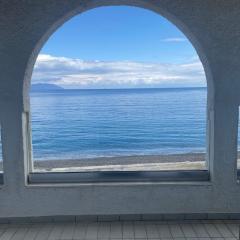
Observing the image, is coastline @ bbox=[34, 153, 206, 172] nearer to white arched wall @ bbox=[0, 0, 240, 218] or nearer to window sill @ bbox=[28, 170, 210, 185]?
window sill @ bbox=[28, 170, 210, 185]

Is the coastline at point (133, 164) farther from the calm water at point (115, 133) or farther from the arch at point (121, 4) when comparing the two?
the arch at point (121, 4)

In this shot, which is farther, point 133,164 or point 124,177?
point 133,164

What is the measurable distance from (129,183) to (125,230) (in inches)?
21.4

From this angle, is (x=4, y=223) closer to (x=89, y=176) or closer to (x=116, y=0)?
(x=89, y=176)

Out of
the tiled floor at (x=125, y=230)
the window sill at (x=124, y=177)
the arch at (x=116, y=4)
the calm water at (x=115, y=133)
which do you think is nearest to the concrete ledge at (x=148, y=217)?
the tiled floor at (x=125, y=230)

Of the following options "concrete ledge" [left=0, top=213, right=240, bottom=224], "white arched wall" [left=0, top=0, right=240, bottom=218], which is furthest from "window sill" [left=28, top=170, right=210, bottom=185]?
"concrete ledge" [left=0, top=213, right=240, bottom=224]

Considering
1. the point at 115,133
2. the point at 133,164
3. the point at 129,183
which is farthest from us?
the point at 115,133

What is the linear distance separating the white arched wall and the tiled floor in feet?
0.46

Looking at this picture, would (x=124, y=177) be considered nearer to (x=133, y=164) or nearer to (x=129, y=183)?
(x=129, y=183)

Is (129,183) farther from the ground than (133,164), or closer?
closer

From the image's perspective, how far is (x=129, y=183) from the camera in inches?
172

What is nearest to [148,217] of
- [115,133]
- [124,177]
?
[124,177]

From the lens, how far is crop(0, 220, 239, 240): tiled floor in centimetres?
400

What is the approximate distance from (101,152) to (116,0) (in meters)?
2.94
